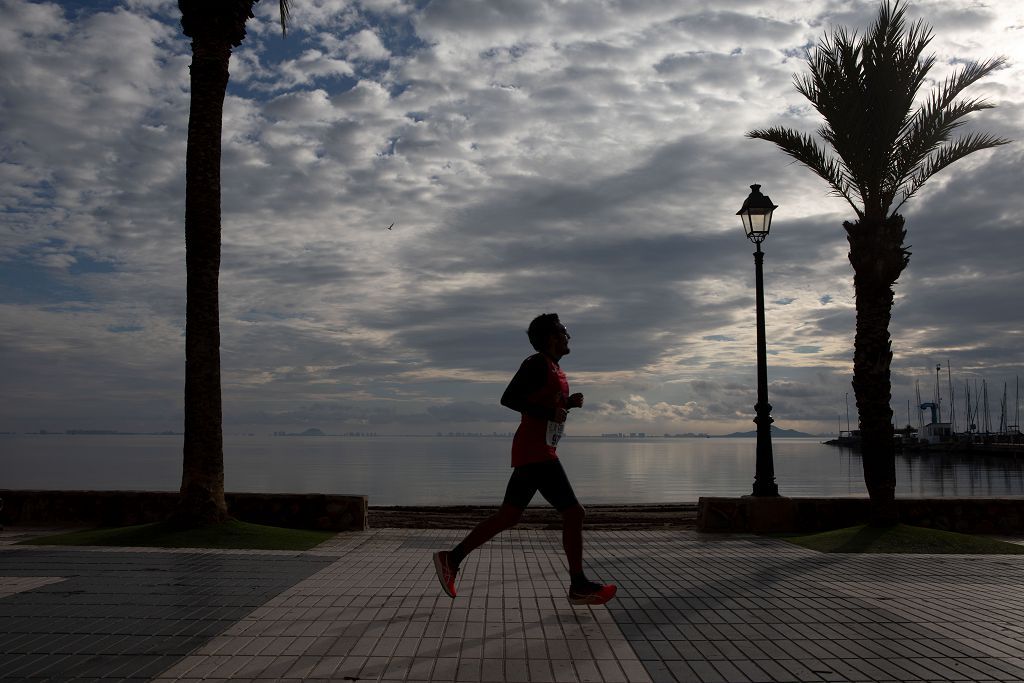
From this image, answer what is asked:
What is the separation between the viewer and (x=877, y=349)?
11.2 meters

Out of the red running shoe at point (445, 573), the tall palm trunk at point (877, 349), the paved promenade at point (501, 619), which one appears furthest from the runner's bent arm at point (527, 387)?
the tall palm trunk at point (877, 349)

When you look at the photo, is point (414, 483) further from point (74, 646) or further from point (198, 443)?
point (74, 646)

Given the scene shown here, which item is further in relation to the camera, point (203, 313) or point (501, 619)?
point (203, 313)

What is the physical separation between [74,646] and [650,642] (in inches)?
133

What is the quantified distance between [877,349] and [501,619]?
7.83 m

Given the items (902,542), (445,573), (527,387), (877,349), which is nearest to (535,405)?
(527,387)

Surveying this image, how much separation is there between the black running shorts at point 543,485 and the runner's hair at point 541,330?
900 millimetres

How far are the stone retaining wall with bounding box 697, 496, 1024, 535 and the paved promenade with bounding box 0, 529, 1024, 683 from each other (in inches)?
108

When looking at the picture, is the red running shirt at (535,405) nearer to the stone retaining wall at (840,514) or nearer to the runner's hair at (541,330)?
the runner's hair at (541,330)

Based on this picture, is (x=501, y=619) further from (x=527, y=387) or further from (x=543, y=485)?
(x=527, y=387)

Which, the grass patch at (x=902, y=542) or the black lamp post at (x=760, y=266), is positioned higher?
the black lamp post at (x=760, y=266)

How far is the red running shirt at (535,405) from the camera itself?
19.1 ft

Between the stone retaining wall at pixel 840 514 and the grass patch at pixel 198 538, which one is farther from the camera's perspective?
the stone retaining wall at pixel 840 514

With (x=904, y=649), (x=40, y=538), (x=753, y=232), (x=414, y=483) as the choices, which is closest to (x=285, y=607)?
(x=904, y=649)
